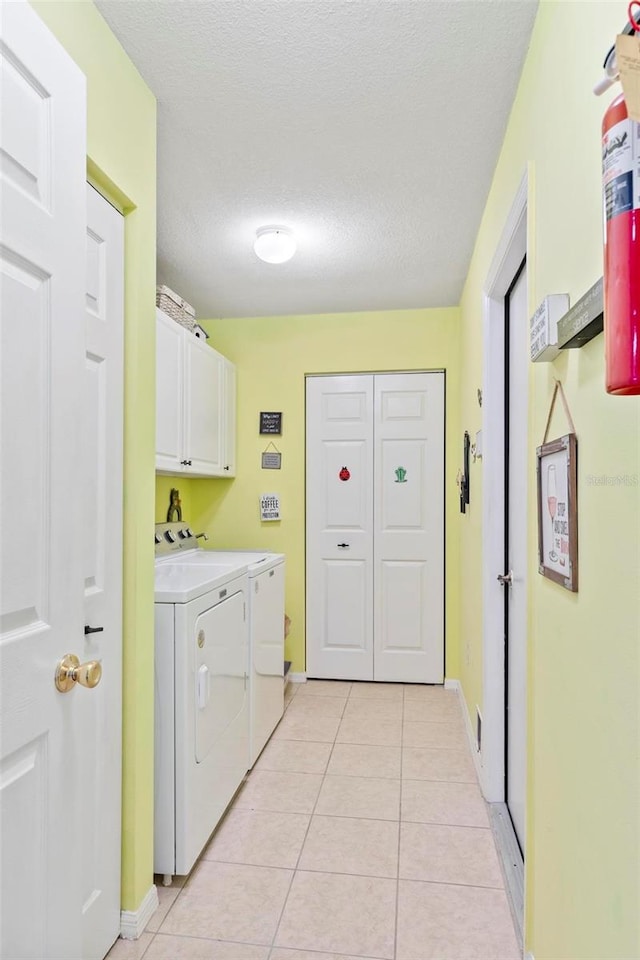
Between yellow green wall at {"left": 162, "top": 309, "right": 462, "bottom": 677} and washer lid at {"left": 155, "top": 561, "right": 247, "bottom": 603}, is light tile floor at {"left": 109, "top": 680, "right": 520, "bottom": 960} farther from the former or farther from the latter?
yellow green wall at {"left": 162, "top": 309, "right": 462, "bottom": 677}

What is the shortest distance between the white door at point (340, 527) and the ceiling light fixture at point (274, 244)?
137cm

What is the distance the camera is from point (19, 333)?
37.2 inches

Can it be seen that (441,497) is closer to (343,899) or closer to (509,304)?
(509,304)

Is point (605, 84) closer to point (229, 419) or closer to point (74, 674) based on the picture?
point (74, 674)

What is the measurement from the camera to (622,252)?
1.96 ft

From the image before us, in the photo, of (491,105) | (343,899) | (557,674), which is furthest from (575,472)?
(343,899)

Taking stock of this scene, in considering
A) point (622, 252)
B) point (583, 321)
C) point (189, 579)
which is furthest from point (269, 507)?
point (622, 252)

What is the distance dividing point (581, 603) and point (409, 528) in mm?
2870

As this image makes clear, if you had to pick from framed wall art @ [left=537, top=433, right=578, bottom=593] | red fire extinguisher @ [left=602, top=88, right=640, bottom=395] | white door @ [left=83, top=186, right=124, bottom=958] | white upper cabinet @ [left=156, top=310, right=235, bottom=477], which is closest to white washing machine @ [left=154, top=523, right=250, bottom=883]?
white door @ [left=83, top=186, right=124, bottom=958]

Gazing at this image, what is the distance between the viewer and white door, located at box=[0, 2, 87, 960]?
92 centimetres

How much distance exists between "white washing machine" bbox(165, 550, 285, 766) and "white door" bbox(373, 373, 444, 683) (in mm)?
939

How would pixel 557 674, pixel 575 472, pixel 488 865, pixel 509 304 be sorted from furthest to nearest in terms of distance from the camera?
pixel 509 304, pixel 488 865, pixel 557 674, pixel 575 472

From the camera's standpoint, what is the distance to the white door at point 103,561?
153 cm

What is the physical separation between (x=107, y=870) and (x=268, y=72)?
7.70 feet
